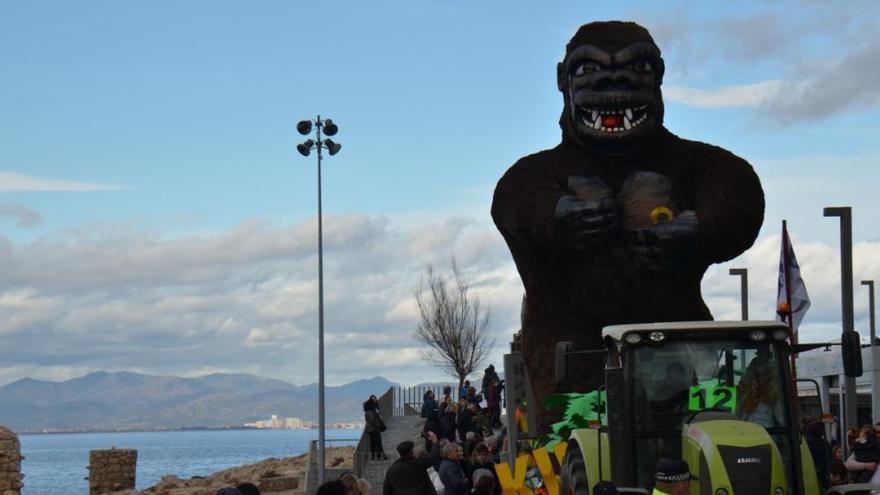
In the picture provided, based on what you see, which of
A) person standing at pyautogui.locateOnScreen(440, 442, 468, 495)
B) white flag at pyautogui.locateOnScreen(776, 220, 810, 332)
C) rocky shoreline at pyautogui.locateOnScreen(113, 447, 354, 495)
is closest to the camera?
person standing at pyautogui.locateOnScreen(440, 442, 468, 495)

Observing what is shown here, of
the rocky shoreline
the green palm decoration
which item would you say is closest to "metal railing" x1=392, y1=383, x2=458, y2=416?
the rocky shoreline

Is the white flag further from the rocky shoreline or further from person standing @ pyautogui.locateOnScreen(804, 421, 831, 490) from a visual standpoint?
the rocky shoreline

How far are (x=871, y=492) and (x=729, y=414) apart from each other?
1.62m

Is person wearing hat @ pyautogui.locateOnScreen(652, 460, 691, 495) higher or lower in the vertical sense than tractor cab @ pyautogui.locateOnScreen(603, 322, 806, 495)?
lower

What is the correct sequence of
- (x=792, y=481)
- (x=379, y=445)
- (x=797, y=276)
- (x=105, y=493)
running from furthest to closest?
(x=105, y=493)
(x=379, y=445)
(x=797, y=276)
(x=792, y=481)

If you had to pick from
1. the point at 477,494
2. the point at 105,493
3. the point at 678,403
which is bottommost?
the point at 105,493

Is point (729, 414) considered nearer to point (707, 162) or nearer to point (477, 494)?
point (477, 494)

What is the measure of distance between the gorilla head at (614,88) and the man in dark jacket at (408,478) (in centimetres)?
843

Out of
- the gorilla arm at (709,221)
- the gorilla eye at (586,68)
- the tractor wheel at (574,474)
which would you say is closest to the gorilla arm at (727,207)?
the gorilla arm at (709,221)

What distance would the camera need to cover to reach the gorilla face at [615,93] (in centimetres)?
2247

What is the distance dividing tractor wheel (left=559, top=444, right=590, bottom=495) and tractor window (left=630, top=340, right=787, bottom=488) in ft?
4.17

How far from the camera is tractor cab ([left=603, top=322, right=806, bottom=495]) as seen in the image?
45.5 ft

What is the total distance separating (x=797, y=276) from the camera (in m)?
26.3

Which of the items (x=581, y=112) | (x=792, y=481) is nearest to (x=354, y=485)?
(x=792, y=481)
